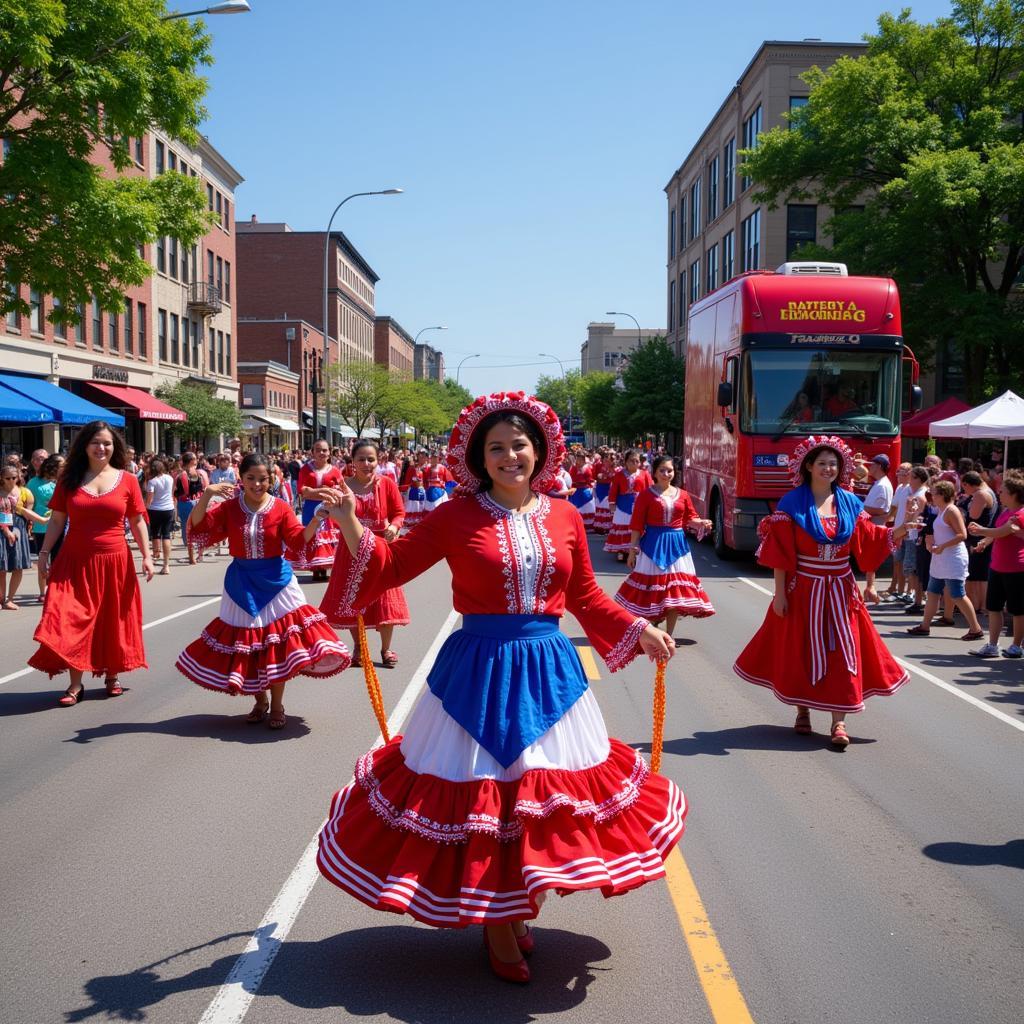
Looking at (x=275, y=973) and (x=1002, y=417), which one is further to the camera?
(x=1002, y=417)

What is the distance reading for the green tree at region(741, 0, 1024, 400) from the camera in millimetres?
31734

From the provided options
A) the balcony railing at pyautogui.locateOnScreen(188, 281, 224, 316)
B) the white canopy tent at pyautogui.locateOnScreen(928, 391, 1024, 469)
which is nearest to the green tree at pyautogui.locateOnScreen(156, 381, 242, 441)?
the balcony railing at pyautogui.locateOnScreen(188, 281, 224, 316)

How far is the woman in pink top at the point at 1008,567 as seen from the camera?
1113 centimetres

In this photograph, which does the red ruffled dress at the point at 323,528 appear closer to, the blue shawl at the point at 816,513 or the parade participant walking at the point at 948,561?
the blue shawl at the point at 816,513

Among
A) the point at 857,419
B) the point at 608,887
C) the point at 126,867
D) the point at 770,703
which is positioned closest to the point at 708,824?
the point at 608,887

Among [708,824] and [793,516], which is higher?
[793,516]

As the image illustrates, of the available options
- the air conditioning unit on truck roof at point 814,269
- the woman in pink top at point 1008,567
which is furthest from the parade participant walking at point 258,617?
the air conditioning unit on truck roof at point 814,269

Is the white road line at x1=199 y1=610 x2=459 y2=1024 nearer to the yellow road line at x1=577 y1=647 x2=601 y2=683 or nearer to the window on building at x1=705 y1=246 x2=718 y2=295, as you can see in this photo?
the yellow road line at x1=577 y1=647 x2=601 y2=683

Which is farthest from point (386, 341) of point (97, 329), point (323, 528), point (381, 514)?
point (381, 514)

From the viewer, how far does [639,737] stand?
Result: 24.7ft

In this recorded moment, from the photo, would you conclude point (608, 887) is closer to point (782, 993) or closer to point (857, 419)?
point (782, 993)

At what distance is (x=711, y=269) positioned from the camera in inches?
2411

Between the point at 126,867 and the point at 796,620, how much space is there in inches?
181

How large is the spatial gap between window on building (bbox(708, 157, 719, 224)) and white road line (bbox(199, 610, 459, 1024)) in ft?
195
